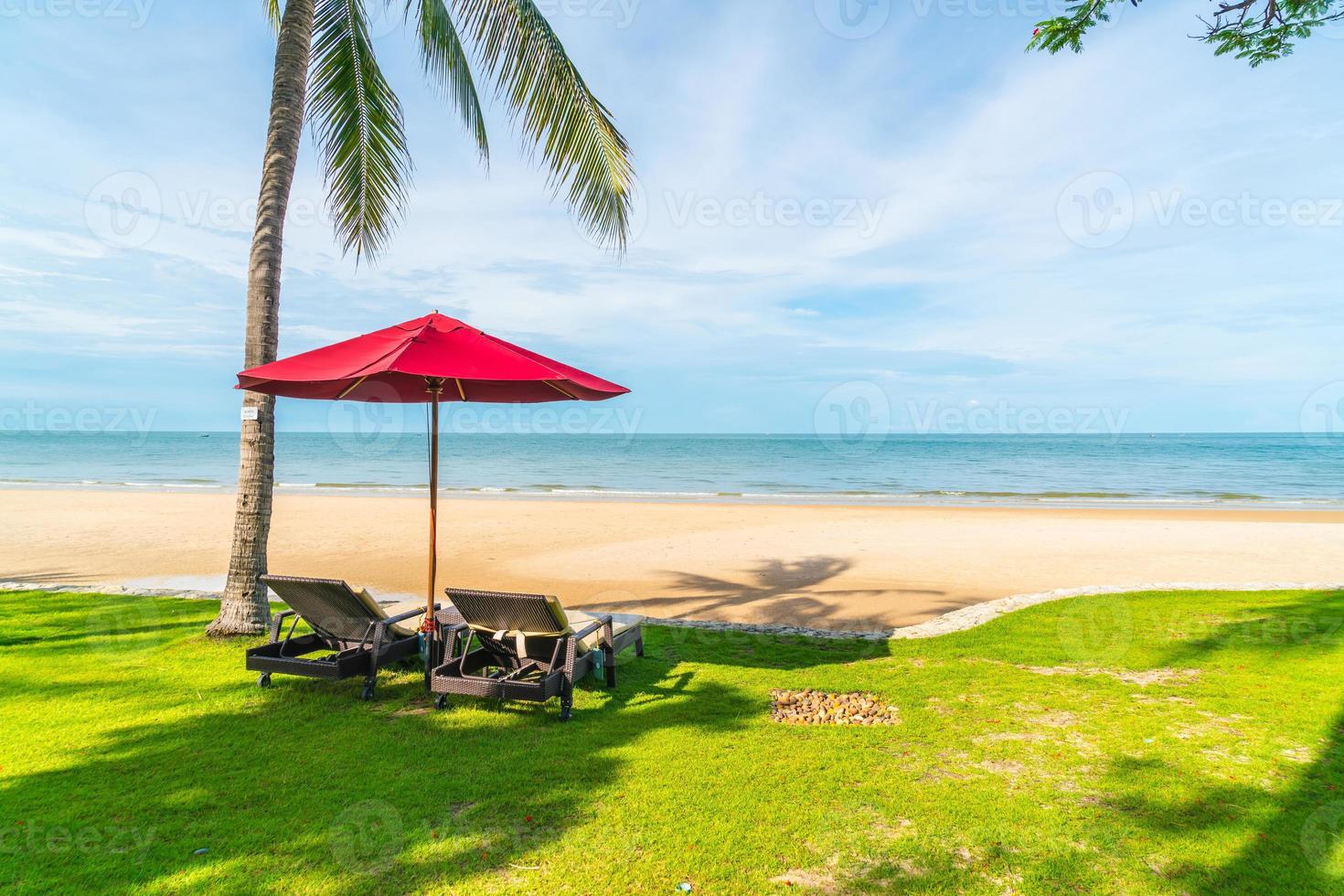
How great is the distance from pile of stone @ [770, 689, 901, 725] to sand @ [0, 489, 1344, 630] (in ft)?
8.53

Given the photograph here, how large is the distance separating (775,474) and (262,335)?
4081 cm

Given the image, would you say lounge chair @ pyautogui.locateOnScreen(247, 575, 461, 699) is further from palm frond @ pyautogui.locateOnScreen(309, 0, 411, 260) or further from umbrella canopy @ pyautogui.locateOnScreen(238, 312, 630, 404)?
palm frond @ pyautogui.locateOnScreen(309, 0, 411, 260)

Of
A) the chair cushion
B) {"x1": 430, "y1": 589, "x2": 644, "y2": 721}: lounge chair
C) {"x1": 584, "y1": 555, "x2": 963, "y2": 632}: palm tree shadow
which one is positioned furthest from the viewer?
{"x1": 584, "y1": 555, "x2": 963, "y2": 632}: palm tree shadow

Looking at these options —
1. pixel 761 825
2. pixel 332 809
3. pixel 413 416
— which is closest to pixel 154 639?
pixel 332 809

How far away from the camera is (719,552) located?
44.6 feet

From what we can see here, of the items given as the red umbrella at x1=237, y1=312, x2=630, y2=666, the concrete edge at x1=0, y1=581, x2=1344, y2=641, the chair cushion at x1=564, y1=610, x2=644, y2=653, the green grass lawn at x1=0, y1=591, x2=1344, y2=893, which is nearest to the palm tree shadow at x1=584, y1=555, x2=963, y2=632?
the concrete edge at x1=0, y1=581, x2=1344, y2=641

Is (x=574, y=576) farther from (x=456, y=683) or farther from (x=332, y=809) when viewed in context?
(x=332, y=809)

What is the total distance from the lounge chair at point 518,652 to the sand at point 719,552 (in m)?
3.34

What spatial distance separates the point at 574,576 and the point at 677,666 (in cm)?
503

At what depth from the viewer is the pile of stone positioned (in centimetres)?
493

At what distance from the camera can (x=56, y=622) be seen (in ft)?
23.5

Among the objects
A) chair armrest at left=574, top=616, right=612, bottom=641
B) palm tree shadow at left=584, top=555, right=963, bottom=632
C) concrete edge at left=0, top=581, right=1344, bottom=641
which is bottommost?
palm tree shadow at left=584, top=555, right=963, bottom=632

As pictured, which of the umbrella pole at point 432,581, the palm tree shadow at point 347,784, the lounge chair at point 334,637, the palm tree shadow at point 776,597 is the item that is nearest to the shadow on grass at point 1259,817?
the palm tree shadow at point 347,784

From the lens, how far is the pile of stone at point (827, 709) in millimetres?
4934
